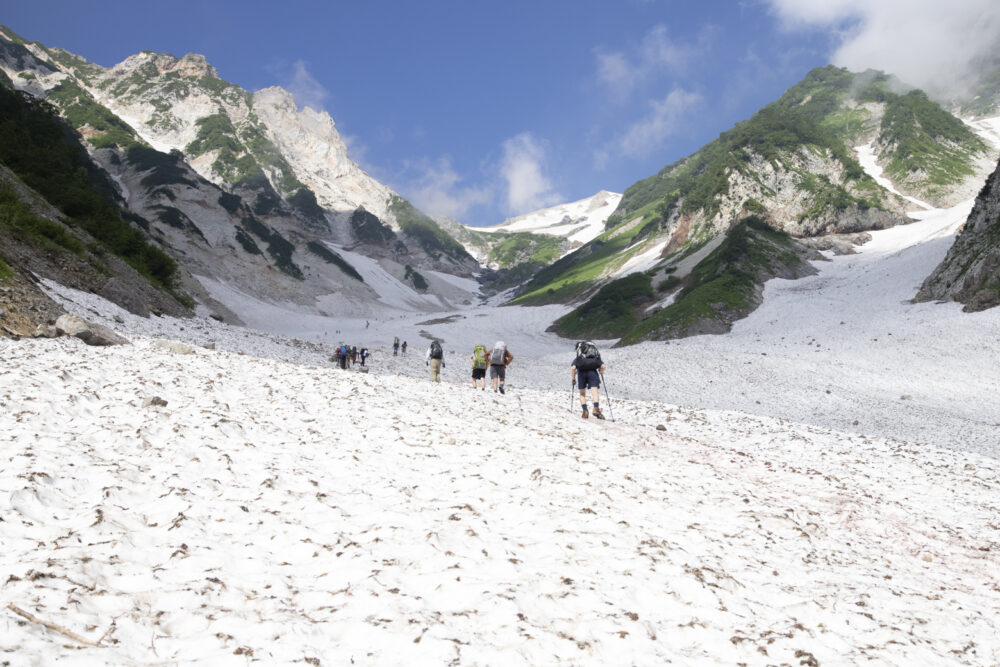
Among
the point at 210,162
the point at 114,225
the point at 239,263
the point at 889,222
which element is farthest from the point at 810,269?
the point at 210,162

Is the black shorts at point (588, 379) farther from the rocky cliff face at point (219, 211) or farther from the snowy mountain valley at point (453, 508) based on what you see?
the rocky cliff face at point (219, 211)

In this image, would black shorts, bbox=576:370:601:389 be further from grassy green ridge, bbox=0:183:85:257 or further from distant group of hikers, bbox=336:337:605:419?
grassy green ridge, bbox=0:183:85:257

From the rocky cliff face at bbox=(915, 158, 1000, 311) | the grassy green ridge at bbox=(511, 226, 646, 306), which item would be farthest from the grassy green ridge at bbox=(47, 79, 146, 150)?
the rocky cliff face at bbox=(915, 158, 1000, 311)

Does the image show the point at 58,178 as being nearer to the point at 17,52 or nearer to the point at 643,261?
the point at 643,261

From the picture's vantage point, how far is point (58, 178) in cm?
3719

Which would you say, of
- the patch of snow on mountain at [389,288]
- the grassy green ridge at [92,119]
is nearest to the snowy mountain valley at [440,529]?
the patch of snow on mountain at [389,288]

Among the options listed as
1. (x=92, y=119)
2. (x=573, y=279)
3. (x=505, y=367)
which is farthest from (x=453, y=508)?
(x=92, y=119)

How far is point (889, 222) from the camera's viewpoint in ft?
307

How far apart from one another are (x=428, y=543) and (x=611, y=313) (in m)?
70.0

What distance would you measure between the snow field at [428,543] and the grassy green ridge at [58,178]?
30.7 m

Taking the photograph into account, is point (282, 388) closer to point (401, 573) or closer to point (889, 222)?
point (401, 573)

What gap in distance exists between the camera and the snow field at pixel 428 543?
4.36 metres

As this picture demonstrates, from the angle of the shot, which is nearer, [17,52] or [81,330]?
[81,330]

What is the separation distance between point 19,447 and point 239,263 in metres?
95.8
